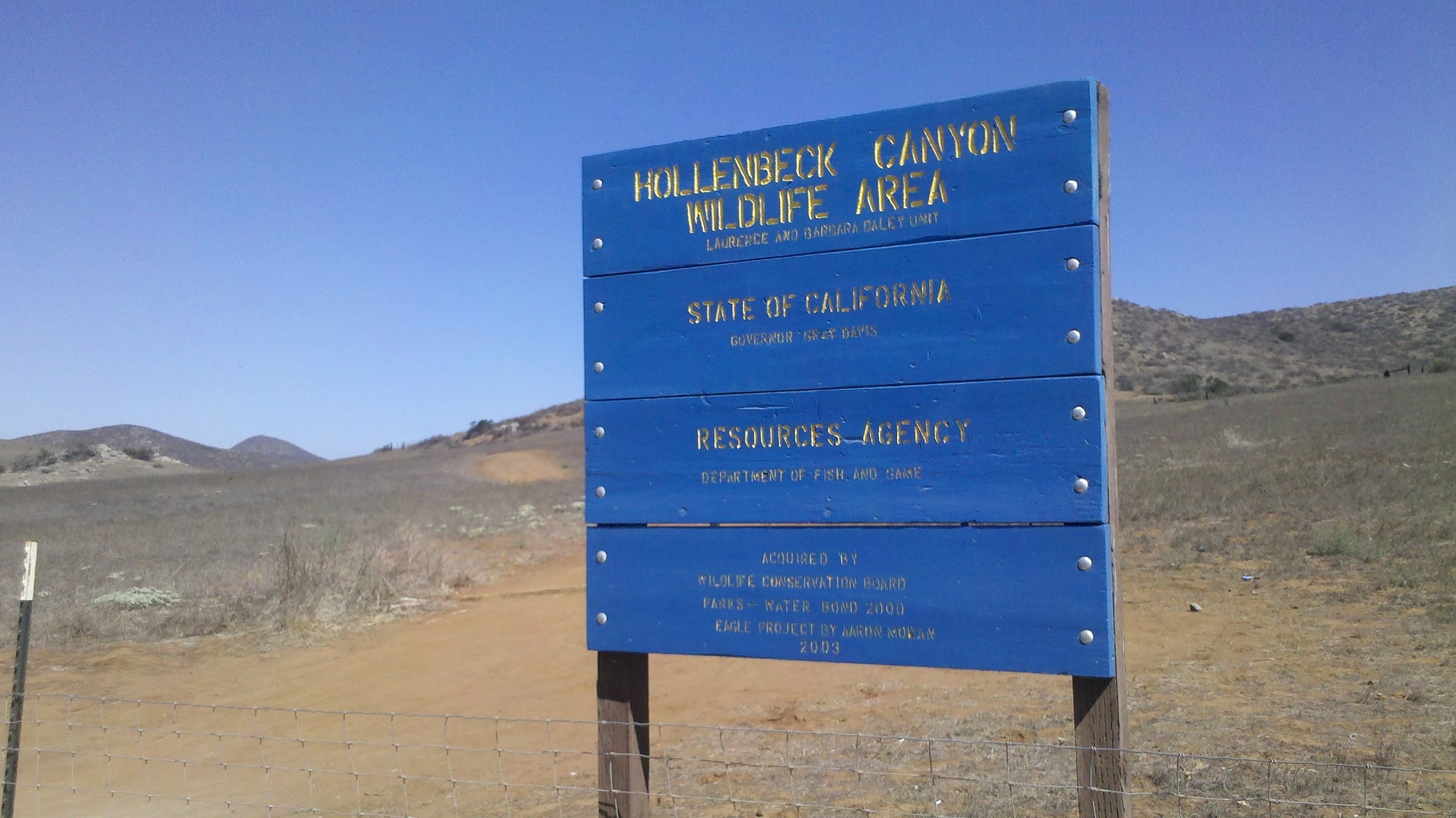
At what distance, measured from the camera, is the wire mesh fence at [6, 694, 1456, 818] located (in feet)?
15.9

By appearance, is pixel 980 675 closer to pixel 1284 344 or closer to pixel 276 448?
pixel 1284 344

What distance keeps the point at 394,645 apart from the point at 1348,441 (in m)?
15.1

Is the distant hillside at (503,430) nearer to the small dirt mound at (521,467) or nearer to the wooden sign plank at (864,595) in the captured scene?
the small dirt mound at (521,467)

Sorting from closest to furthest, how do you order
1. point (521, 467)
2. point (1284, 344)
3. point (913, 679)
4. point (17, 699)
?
point (17, 699) → point (913, 679) → point (521, 467) → point (1284, 344)

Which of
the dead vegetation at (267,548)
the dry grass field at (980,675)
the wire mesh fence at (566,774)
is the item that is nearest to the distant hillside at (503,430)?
the dead vegetation at (267,548)

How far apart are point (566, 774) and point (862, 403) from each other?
4328mm

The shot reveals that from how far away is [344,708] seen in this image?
9094mm

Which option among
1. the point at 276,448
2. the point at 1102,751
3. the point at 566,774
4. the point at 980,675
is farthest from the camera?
the point at 276,448

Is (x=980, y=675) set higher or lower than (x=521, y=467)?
lower

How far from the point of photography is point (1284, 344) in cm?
5119

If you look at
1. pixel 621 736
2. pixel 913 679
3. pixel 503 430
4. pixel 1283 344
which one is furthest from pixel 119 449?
pixel 621 736

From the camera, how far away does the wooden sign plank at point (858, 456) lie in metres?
3.30

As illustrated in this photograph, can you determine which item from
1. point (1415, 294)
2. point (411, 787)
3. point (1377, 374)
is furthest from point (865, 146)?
point (1415, 294)

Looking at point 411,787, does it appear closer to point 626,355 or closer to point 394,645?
point 626,355
